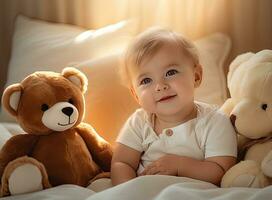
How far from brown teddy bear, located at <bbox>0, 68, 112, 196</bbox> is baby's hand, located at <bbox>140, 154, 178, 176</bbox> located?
0.48ft

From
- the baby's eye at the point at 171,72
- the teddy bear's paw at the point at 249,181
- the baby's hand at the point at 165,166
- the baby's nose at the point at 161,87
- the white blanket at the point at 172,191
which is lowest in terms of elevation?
the baby's hand at the point at 165,166

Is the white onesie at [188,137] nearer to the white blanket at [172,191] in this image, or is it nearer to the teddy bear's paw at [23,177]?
the white blanket at [172,191]

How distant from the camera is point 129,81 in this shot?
4.57 feet

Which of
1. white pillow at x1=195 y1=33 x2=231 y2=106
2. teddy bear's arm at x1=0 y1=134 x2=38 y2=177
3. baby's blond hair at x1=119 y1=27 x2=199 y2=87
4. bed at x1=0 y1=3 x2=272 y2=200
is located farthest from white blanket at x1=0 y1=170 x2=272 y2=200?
white pillow at x1=195 y1=33 x2=231 y2=106

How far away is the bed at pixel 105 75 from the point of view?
108 cm

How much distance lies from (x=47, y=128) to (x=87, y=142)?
16 cm

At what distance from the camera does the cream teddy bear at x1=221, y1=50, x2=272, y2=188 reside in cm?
116

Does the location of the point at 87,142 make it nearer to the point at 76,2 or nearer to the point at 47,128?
the point at 47,128

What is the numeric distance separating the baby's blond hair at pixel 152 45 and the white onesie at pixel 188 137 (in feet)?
0.52

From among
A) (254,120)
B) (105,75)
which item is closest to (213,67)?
(105,75)

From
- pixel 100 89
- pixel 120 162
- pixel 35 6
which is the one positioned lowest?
pixel 120 162

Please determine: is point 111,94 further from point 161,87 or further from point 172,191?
point 172,191

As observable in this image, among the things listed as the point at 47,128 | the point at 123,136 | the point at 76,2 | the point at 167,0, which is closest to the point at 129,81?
the point at 123,136

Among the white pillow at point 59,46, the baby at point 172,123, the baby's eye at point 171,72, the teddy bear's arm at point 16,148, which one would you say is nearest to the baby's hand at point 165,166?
the baby at point 172,123
